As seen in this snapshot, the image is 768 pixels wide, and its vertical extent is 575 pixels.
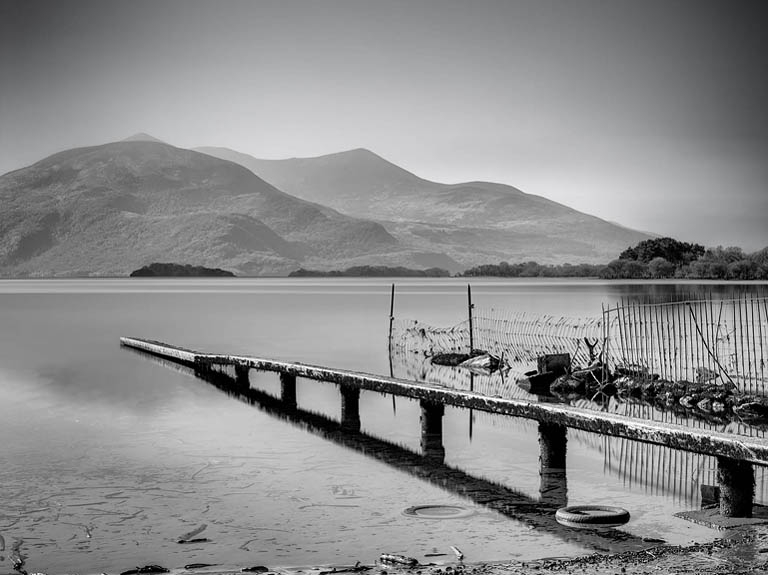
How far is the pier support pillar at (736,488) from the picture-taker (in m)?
10.3

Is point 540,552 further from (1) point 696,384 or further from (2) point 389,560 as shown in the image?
(1) point 696,384

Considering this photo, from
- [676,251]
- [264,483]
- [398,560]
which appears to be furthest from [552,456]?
[676,251]

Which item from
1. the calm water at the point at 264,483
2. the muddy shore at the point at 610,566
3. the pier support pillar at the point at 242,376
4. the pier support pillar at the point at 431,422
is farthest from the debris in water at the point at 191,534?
the pier support pillar at the point at 242,376

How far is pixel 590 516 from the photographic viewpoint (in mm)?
10219

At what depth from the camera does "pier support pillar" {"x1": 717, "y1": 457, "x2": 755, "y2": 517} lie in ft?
33.8

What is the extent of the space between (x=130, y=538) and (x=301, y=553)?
194 centimetres

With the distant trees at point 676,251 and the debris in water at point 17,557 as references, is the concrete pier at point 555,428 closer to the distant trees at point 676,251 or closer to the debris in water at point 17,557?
the debris in water at point 17,557

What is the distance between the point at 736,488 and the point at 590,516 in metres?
1.72

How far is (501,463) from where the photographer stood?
14.4 metres

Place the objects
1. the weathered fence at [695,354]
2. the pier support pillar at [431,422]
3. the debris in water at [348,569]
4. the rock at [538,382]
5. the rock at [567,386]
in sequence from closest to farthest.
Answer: the debris in water at [348,569], the pier support pillar at [431,422], the weathered fence at [695,354], the rock at [567,386], the rock at [538,382]

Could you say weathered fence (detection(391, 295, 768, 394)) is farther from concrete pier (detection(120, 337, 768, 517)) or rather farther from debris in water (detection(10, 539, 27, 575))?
debris in water (detection(10, 539, 27, 575))

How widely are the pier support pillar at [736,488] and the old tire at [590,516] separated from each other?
1.12m

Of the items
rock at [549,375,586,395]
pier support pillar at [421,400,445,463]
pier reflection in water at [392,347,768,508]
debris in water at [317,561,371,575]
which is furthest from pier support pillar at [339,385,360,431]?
debris in water at [317,561,371,575]

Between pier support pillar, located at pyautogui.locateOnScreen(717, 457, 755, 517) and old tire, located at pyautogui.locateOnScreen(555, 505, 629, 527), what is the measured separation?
3.66ft
